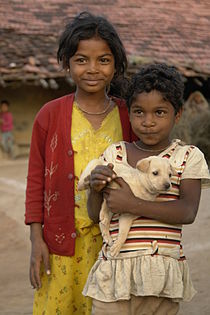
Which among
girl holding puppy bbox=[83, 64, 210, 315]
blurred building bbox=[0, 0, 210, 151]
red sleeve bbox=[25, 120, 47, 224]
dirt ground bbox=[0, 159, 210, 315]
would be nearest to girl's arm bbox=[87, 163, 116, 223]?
girl holding puppy bbox=[83, 64, 210, 315]

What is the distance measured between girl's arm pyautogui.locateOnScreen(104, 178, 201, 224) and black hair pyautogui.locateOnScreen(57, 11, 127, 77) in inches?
25.5

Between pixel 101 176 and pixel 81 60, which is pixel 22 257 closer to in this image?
pixel 81 60

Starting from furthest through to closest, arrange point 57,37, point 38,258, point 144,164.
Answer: point 57,37 < point 38,258 < point 144,164

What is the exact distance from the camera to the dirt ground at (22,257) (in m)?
4.73

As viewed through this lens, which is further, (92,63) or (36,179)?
(36,179)

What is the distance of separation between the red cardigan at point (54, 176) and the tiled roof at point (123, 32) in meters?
8.56

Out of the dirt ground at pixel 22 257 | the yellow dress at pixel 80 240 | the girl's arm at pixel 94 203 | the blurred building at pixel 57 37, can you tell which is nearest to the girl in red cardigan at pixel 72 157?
the yellow dress at pixel 80 240

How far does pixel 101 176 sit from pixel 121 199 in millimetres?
117

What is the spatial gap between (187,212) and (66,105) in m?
0.78

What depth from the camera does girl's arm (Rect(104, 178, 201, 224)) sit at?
2.41 meters

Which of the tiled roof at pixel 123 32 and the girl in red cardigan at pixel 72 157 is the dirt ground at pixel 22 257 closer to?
the girl in red cardigan at pixel 72 157

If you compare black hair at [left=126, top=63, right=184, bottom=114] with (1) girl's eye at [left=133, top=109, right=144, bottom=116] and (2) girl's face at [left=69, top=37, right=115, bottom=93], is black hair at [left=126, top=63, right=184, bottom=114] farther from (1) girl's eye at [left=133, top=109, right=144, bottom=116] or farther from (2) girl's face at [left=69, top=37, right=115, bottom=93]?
(2) girl's face at [left=69, top=37, right=115, bottom=93]

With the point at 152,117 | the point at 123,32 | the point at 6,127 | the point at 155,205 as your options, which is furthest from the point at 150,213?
the point at 123,32

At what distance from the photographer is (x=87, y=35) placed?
2.75 metres
